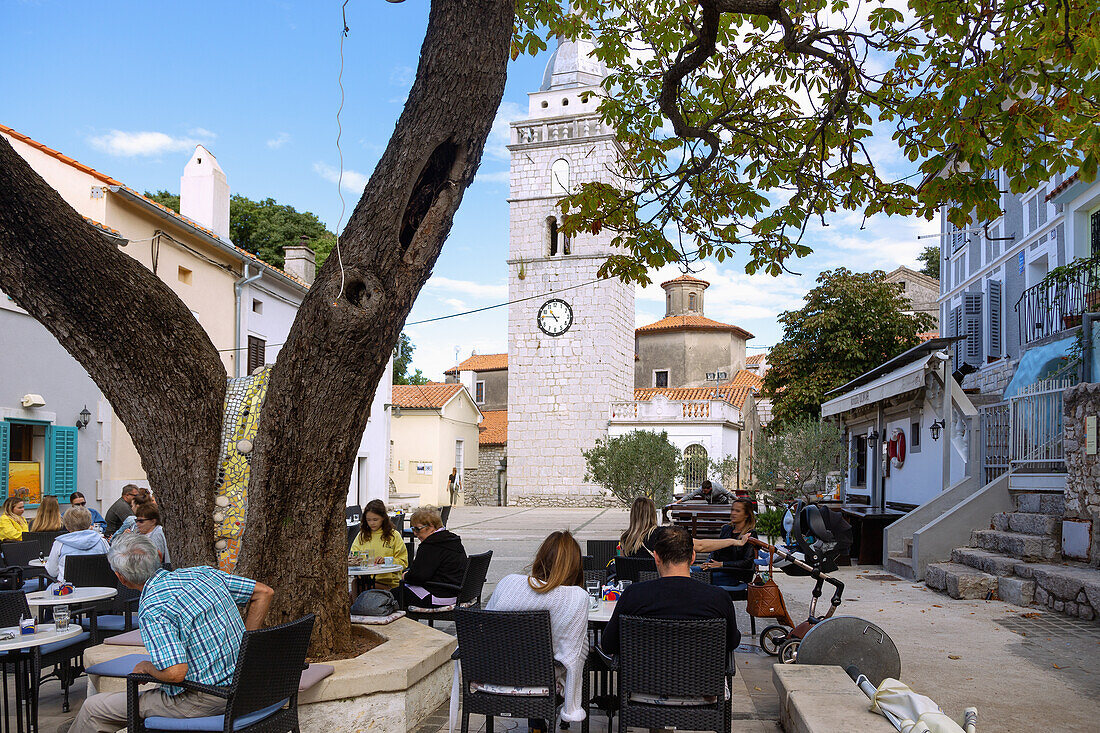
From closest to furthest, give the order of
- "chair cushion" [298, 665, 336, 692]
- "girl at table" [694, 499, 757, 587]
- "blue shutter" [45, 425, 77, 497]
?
"chair cushion" [298, 665, 336, 692], "girl at table" [694, 499, 757, 587], "blue shutter" [45, 425, 77, 497]

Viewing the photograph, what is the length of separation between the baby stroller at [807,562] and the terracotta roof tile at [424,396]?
31.5 m

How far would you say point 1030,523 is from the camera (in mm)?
10141

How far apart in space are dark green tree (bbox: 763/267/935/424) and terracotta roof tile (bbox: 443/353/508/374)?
78.0 ft

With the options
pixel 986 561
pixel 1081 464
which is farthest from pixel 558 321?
pixel 1081 464

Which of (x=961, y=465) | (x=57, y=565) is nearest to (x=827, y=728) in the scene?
(x=57, y=565)

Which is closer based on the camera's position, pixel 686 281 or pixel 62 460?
pixel 62 460

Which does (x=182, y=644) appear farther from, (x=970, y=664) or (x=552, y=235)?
(x=552, y=235)

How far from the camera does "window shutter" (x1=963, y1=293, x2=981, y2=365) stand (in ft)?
67.6

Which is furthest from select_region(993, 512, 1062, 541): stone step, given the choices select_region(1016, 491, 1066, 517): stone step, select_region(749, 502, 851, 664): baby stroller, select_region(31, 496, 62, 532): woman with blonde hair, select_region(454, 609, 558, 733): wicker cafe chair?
select_region(31, 496, 62, 532): woman with blonde hair

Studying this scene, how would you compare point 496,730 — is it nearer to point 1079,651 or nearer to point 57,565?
point 57,565

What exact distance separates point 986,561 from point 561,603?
792 cm

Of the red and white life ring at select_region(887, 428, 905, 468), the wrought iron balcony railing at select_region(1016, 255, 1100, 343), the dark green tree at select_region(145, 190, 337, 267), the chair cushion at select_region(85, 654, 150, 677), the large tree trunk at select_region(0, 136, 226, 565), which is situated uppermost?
the dark green tree at select_region(145, 190, 337, 267)

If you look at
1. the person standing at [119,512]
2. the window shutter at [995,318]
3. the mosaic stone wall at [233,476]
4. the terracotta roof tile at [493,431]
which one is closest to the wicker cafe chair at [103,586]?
the mosaic stone wall at [233,476]

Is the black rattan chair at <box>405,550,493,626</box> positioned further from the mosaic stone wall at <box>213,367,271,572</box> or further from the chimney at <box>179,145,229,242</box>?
the chimney at <box>179,145,229,242</box>
